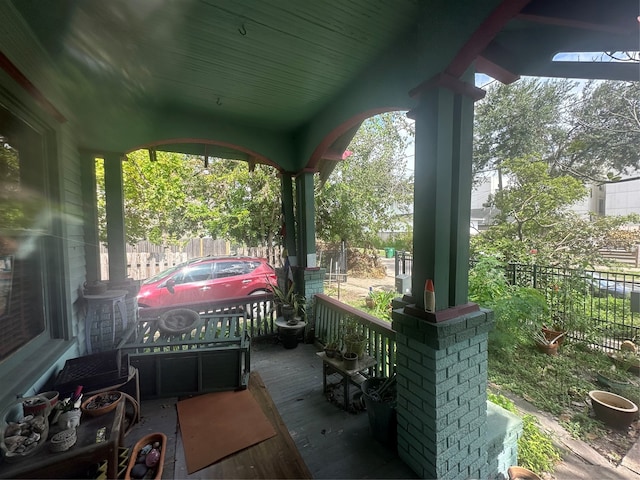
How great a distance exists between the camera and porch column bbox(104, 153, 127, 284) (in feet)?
9.87

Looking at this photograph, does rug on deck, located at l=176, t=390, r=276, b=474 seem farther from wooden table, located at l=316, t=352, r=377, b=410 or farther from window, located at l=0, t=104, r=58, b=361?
window, located at l=0, t=104, r=58, b=361

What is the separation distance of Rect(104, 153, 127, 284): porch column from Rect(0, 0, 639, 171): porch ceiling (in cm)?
22

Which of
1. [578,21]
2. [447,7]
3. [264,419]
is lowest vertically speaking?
[264,419]

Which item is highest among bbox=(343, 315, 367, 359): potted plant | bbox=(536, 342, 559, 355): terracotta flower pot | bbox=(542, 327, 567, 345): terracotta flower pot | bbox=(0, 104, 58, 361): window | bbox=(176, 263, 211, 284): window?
bbox=(0, 104, 58, 361): window

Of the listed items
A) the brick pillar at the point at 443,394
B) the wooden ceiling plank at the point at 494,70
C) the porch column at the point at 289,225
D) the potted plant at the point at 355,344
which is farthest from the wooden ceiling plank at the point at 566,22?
the porch column at the point at 289,225

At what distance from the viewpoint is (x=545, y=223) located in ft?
19.0

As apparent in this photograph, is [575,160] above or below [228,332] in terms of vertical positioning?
above

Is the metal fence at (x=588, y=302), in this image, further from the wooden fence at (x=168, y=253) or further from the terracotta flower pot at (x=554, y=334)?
the wooden fence at (x=168, y=253)

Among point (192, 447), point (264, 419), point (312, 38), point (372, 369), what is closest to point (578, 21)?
point (312, 38)

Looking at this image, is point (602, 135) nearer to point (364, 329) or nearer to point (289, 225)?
point (289, 225)

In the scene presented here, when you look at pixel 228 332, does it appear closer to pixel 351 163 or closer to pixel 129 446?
pixel 129 446

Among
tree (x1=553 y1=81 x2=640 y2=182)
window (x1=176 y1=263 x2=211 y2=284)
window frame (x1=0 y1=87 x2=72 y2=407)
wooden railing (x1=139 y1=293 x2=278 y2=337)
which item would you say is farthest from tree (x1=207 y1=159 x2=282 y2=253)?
tree (x1=553 y1=81 x2=640 y2=182)

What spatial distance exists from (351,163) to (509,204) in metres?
5.30

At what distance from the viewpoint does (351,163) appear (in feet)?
32.2
